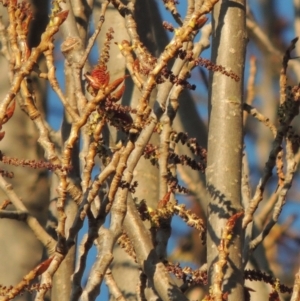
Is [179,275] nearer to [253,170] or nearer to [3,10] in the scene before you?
[3,10]

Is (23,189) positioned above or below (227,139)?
above

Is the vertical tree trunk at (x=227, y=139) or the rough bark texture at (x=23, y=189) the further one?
the rough bark texture at (x=23, y=189)

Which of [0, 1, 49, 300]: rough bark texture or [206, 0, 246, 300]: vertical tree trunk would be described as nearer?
[206, 0, 246, 300]: vertical tree trunk

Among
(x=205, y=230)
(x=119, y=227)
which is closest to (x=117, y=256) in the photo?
(x=205, y=230)

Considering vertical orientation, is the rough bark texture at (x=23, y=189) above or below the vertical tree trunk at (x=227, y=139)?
above

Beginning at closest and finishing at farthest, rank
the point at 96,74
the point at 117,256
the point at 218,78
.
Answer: the point at 96,74 < the point at 218,78 < the point at 117,256

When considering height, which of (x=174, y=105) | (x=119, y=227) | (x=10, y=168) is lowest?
(x=119, y=227)

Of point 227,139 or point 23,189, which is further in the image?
point 23,189

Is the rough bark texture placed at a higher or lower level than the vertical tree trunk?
→ higher
